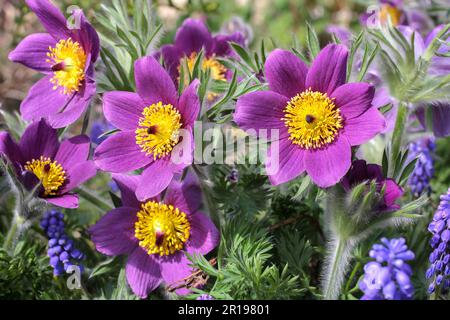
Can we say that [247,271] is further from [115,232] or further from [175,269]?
[115,232]

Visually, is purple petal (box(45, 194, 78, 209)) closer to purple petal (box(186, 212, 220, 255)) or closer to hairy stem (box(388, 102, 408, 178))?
purple petal (box(186, 212, 220, 255))

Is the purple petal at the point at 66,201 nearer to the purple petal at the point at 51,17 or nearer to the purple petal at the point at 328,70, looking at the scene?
the purple petal at the point at 51,17

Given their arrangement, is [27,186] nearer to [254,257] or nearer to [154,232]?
[154,232]

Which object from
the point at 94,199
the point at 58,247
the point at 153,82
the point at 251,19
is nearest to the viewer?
the point at 153,82

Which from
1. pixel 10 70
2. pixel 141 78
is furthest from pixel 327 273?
pixel 10 70

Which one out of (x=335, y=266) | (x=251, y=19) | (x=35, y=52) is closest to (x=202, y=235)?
(x=335, y=266)
